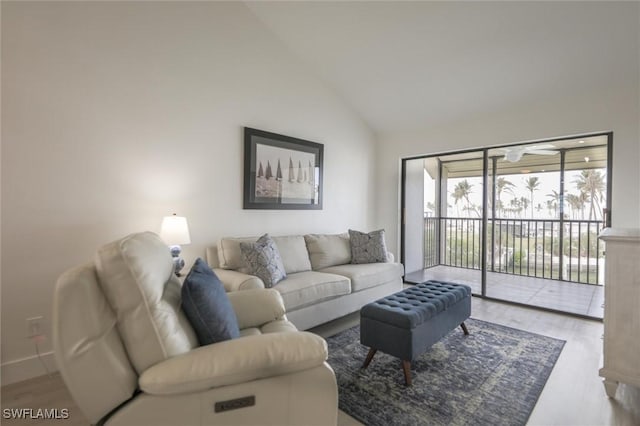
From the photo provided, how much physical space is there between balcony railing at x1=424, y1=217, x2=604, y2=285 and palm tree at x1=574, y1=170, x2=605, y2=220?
9.2 inches

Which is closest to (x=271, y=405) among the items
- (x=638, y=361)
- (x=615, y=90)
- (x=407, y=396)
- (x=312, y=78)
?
(x=407, y=396)

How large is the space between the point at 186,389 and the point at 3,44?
257 centimetres

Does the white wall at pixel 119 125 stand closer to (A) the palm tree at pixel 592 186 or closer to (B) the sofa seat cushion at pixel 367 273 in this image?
(B) the sofa seat cushion at pixel 367 273

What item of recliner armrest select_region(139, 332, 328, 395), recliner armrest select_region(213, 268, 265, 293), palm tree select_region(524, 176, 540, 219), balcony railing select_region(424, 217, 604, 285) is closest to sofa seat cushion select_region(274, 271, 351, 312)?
recliner armrest select_region(213, 268, 265, 293)

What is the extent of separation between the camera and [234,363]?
1.11 metres

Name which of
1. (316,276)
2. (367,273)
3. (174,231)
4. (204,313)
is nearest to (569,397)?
(367,273)

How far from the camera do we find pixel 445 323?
2.39 metres

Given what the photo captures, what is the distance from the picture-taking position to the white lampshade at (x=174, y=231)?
259 cm

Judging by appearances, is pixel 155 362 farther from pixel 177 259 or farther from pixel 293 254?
pixel 293 254

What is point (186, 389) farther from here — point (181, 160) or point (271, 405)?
point (181, 160)

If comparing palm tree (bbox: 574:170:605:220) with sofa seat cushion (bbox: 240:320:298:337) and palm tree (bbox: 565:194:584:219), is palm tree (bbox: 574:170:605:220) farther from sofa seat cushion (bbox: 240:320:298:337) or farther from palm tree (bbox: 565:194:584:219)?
sofa seat cushion (bbox: 240:320:298:337)

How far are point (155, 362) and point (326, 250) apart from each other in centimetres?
270

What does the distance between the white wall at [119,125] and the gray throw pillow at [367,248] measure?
2.66 feet

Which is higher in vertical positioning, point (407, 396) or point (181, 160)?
point (181, 160)
